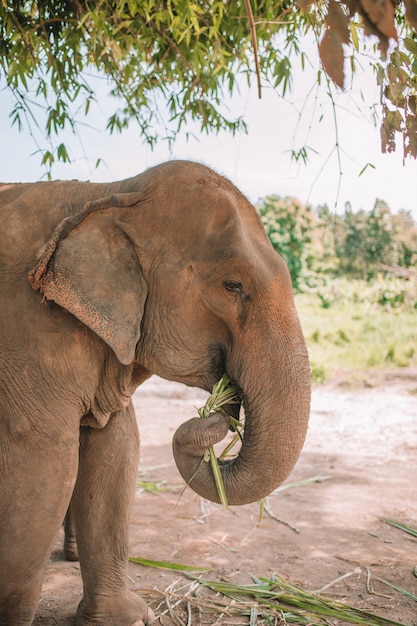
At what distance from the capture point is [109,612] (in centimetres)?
330

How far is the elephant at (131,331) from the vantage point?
8.80 ft

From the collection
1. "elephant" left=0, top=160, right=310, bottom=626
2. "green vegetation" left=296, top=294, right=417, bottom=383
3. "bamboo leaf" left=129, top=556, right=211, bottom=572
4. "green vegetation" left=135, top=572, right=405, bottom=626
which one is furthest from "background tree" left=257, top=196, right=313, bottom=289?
"elephant" left=0, top=160, right=310, bottom=626

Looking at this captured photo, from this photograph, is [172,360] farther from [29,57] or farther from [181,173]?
[29,57]

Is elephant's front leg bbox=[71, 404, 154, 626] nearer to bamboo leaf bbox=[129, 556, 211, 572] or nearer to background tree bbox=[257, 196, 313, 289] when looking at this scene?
bamboo leaf bbox=[129, 556, 211, 572]

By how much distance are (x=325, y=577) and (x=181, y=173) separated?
2.48 meters

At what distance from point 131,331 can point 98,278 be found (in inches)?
9.0

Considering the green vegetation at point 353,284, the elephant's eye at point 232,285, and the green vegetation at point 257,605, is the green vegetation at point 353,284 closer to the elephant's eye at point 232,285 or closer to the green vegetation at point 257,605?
the green vegetation at point 257,605

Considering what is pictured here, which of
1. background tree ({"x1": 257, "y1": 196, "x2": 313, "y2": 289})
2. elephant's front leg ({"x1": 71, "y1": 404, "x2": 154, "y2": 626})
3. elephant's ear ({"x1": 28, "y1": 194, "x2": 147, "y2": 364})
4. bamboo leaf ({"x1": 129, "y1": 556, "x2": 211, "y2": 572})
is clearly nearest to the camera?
elephant's ear ({"x1": 28, "y1": 194, "x2": 147, "y2": 364})

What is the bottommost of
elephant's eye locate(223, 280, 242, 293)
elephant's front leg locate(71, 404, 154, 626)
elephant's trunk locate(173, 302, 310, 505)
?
elephant's front leg locate(71, 404, 154, 626)

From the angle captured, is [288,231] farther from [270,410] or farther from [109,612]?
[270,410]

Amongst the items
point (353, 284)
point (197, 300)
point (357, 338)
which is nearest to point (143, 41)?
point (197, 300)

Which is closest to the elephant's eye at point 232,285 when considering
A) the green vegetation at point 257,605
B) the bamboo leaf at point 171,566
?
the green vegetation at point 257,605

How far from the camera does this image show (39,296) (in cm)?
273

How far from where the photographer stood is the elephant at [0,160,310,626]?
268 cm
